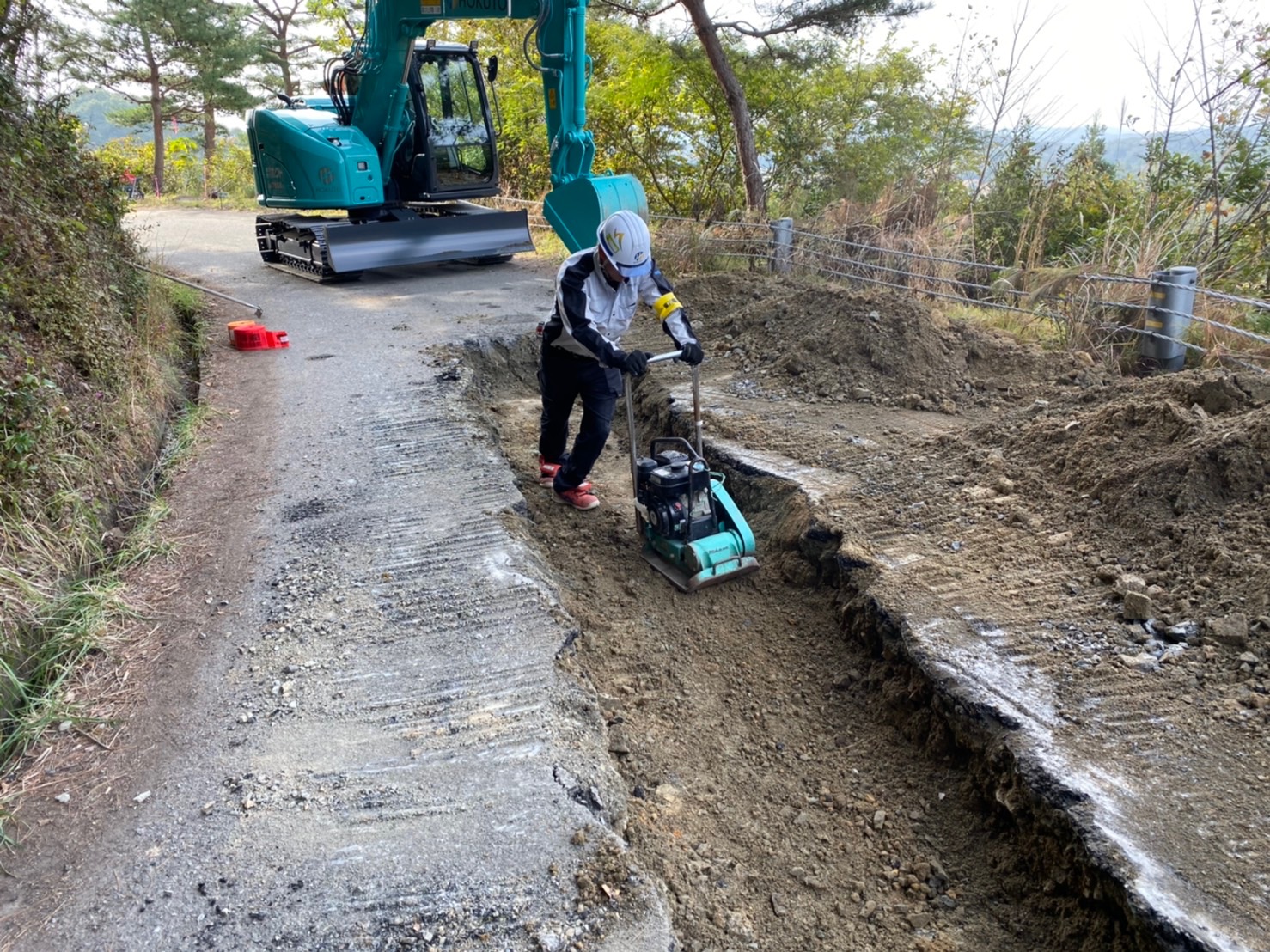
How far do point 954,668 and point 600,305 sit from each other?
2647mm

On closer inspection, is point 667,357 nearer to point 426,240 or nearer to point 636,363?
point 636,363

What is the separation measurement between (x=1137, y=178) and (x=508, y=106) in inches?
440

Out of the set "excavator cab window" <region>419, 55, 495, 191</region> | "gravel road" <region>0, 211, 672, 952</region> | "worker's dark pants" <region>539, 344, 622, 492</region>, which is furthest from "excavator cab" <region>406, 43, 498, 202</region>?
"worker's dark pants" <region>539, 344, 622, 492</region>

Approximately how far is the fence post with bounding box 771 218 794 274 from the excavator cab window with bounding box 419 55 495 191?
13.4 ft

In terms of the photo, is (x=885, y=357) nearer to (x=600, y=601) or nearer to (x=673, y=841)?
(x=600, y=601)

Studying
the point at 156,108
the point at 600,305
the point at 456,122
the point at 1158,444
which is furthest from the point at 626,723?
the point at 156,108

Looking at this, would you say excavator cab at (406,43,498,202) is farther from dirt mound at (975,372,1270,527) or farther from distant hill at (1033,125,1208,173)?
dirt mound at (975,372,1270,527)

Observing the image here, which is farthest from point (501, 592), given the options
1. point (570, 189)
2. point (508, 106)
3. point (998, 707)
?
point (508, 106)

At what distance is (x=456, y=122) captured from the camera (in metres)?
11.1

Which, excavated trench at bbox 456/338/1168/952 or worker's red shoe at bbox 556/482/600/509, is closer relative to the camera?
excavated trench at bbox 456/338/1168/952

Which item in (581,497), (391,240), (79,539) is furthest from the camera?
(391,240)

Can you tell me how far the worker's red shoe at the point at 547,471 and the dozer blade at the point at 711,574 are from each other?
130 cm

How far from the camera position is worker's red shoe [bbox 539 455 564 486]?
18.8ft

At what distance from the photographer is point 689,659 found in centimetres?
422
